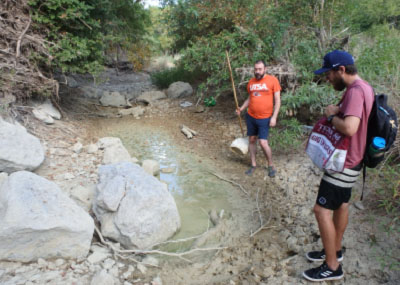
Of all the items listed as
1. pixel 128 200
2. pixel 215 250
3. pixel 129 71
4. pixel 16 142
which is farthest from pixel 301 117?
pixel 129 71

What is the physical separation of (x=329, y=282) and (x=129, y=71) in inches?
602

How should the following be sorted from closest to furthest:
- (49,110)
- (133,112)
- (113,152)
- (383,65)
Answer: (383,65), (113,152), (49,110), (133,112)

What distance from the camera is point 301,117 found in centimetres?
590

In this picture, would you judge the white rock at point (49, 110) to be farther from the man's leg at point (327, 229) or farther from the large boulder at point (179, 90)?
the man's leg at point (327, 229)

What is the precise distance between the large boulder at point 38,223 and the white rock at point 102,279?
16.9 inches

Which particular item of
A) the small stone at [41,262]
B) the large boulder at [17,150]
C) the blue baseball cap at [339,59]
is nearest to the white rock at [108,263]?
the small stone at [41,262]

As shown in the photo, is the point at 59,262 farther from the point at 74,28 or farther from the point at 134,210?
the point at 74,28

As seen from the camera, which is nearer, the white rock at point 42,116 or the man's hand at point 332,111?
the man's hand at point 332,111

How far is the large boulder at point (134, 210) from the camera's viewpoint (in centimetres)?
330

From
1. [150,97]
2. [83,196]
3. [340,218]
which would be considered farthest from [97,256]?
[150,97]

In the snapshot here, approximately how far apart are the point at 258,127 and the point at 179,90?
5.61 metres

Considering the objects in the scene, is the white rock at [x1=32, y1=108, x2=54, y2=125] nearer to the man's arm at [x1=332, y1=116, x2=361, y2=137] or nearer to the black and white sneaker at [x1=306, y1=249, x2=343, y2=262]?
the black and white sneaker at [x1=306, y1=249, x2=343, y2=262]

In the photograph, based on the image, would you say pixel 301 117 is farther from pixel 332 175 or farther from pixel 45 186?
pixel 45 186

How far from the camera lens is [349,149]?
86.6 inches
